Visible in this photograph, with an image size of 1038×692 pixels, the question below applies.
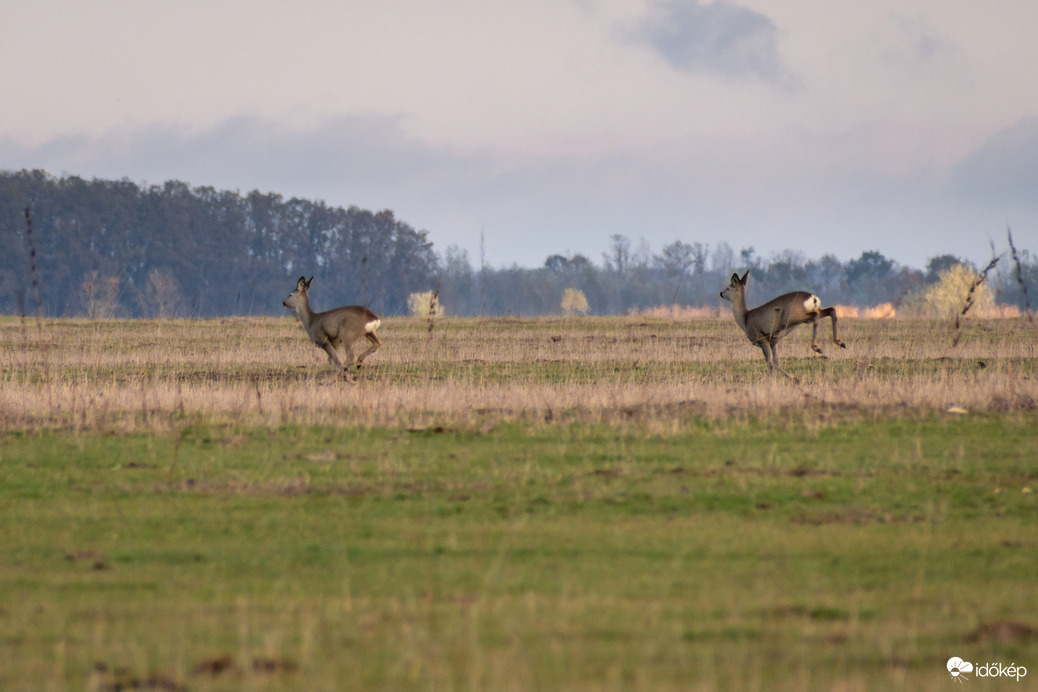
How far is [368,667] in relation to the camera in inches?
214

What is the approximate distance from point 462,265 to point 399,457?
13288 centimetres

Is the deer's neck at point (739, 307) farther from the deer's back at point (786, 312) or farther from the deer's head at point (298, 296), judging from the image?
the deer's head at point (298, 296)

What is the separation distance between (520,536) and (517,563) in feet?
2.95

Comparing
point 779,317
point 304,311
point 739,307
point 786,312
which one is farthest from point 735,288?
point 304,311

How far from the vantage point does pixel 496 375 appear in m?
25.1

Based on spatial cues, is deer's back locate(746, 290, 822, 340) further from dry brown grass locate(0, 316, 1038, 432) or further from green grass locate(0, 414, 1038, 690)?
green grass locate(0, 414, 1038, 690)

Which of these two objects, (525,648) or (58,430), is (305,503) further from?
(58,430)

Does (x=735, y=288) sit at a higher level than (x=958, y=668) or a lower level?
higher

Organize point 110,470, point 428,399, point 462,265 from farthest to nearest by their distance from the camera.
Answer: point 462,265, point 428,399, point 110,470

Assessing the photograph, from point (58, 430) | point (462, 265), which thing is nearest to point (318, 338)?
point (58, 430)

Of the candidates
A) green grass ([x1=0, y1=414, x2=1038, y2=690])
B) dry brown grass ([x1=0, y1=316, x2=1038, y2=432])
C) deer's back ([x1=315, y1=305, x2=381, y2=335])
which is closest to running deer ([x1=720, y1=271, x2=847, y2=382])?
dry brown grass ([x1=0, y1=316, x2=1038, y2=432])

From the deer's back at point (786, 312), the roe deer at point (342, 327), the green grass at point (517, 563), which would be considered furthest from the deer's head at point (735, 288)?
the green grass at point (517, 563)

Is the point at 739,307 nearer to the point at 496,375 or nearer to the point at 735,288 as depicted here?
the point at 735,288

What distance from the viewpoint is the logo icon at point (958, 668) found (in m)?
5.23
